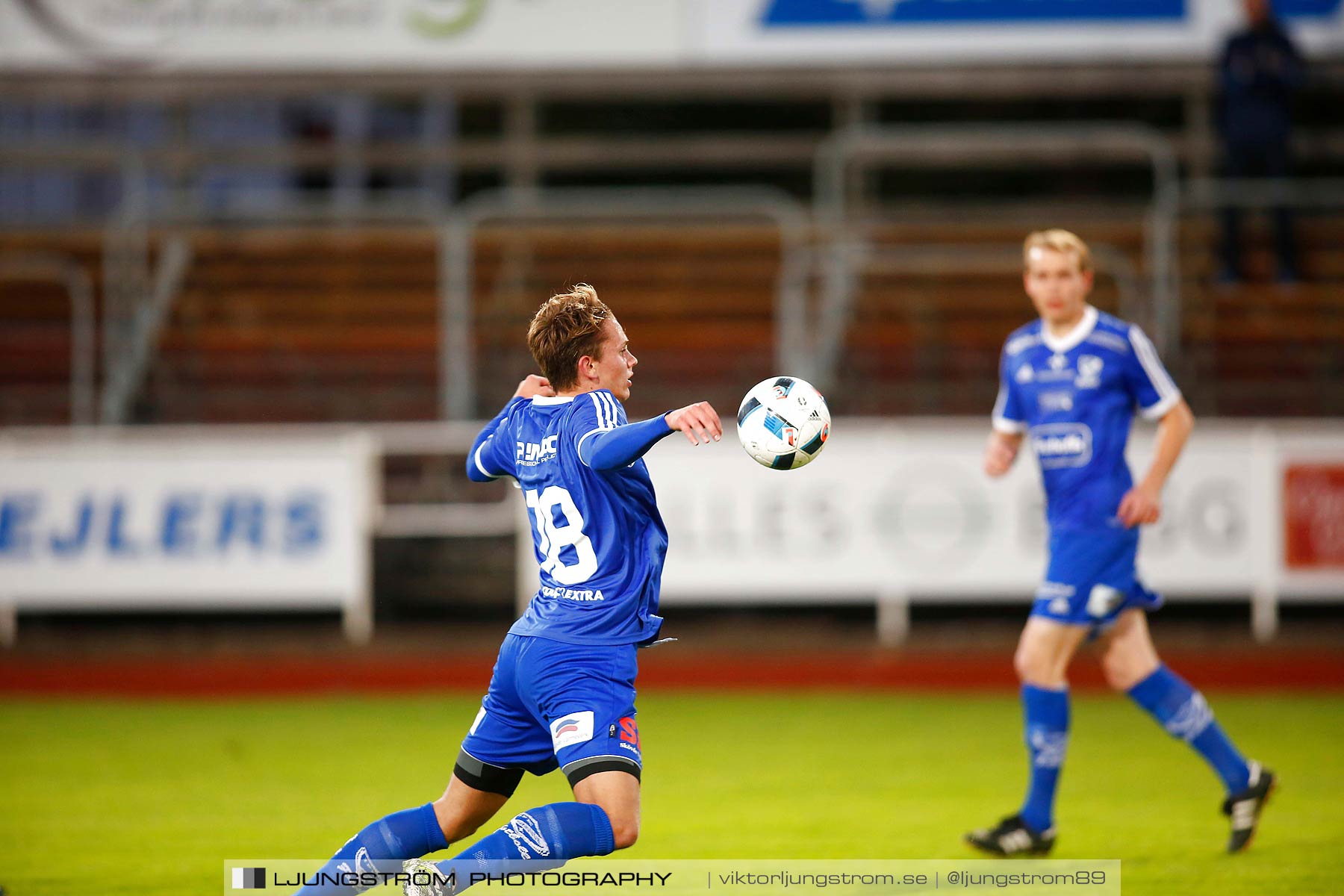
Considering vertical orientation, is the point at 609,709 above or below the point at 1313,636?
above

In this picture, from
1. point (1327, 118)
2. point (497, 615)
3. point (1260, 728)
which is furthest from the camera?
point (1327, 118)

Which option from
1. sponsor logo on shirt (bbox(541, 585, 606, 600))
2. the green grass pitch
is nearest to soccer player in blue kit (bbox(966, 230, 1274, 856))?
the green grass pitch

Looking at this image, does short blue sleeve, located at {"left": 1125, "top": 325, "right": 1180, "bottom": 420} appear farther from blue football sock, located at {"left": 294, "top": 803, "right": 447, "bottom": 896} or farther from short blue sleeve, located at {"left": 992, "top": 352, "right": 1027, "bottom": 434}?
blue football sock, located at {"left": 294, "top": 803, "right": 447, "bottom": 896}

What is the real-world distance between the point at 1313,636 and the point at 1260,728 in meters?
3.11

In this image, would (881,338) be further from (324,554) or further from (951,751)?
(951,751)

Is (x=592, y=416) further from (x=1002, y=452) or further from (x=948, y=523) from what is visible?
(x=948, y=523)

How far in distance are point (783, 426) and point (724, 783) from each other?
11.6 ft

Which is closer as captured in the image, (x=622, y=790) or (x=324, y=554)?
(x=622, y=790)

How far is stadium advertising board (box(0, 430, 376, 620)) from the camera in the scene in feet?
36.6

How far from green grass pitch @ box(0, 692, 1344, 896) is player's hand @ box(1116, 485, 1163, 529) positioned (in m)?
1.22

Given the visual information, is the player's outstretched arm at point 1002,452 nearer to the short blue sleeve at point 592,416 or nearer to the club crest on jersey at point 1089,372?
the club crest on jersey at point 1089,372

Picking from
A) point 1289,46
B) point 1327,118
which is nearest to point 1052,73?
point 1289,46

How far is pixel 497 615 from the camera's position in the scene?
12.4m

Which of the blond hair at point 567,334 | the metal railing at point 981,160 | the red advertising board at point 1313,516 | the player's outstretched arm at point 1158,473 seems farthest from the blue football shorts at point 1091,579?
the metal railing at point 981,160
